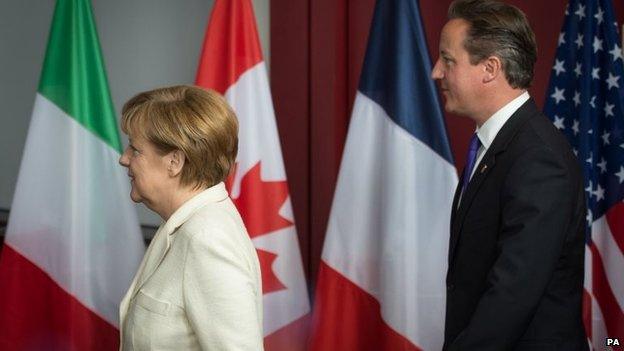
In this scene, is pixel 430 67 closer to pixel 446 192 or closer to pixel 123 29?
pixel 446 192

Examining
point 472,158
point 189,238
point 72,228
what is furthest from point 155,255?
point 72,228

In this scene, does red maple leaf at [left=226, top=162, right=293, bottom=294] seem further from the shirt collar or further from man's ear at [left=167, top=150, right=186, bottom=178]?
man's ear at [left=167, top=150, right=186, bottom=178]

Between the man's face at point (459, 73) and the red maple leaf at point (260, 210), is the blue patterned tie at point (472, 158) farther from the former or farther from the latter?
the red maple leaf at point (260, 210)

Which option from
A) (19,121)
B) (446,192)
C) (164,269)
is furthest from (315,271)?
(164,269)

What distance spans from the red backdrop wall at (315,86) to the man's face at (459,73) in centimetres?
128

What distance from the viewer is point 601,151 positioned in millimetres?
2799

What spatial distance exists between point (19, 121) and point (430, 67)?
2.06m

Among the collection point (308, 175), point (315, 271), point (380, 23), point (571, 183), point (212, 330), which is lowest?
point (315, 271)

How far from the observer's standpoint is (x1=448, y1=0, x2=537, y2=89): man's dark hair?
197 cm

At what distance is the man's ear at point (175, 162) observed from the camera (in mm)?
1683

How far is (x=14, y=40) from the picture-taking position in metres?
4.09

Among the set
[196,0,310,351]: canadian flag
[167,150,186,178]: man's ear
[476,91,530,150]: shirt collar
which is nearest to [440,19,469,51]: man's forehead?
[476,91,530,150]: shirt collar

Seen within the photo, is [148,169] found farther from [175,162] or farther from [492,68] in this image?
[492,68]

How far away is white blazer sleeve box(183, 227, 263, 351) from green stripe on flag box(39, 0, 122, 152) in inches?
68.0
